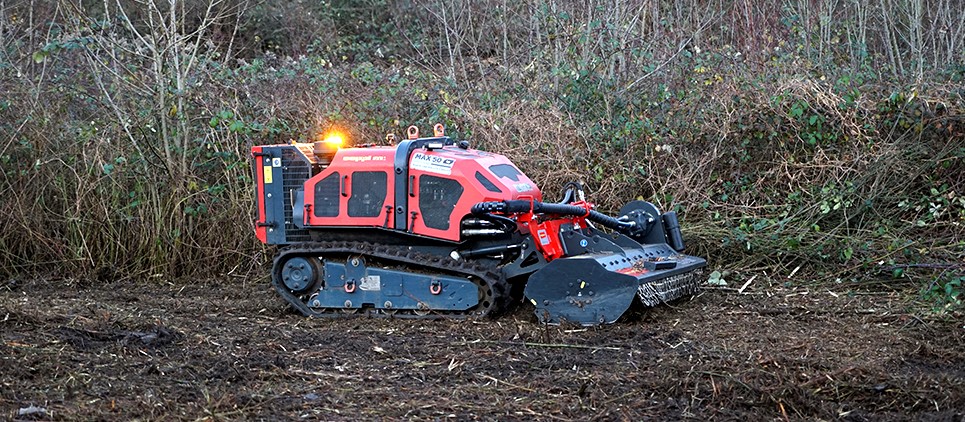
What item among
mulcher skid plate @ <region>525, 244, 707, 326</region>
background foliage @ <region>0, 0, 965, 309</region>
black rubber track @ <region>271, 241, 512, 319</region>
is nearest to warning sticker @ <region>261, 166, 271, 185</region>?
black rubber track @ <region>271, 241, 512, 319</region>

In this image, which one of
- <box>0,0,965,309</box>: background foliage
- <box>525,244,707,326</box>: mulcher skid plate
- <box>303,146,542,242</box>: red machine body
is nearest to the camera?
<box>525,244,707,326</box>: mulcher skid plate

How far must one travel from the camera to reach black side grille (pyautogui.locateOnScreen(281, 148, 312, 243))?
8484 mm

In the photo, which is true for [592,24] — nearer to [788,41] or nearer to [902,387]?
[788,41]

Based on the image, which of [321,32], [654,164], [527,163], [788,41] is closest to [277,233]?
[527,163]

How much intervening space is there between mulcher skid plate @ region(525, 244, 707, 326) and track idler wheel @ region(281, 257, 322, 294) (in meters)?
1.76

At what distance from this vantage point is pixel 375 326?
7832 millimetres

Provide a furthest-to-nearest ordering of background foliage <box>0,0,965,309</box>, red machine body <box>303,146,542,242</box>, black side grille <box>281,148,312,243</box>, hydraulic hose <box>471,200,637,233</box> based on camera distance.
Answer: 1. background foliage <box>0,0,965,309</box>
2. black side grille <box>281,148,312,243</box>
3. red machine body <box>303,146,542,242</box>
4. hydraulic hose <box>471,200,637,233</box>

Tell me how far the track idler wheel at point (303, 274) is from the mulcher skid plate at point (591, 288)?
1.76 m

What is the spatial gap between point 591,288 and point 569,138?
363 cm

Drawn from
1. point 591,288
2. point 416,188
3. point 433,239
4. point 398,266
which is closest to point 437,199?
point 416,188

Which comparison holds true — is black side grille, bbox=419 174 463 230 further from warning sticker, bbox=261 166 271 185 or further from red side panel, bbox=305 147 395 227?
warning sticker, bbox=261 166 271 185

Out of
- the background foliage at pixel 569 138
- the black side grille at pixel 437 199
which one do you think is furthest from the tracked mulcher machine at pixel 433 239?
the background foliage at pixel 569 138

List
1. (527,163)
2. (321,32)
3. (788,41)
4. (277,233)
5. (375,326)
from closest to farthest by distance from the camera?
1. (375,326)
2. (277,233)
3. (527,163)
4. (788,41)
5. (321,32)

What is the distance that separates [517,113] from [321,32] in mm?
8234
